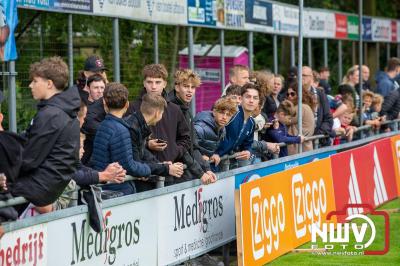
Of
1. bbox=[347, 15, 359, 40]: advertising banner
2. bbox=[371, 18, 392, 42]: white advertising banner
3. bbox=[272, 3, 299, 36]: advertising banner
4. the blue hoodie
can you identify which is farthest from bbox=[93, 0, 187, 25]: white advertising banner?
bbox=[371, 18, 392, 42]: white advertising banner

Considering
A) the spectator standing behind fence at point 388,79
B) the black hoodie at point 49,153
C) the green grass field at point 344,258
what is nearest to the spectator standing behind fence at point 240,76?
the green grass field at point 344,258

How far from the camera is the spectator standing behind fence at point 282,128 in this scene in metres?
15.1

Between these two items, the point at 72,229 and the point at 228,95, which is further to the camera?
the point at 228,95

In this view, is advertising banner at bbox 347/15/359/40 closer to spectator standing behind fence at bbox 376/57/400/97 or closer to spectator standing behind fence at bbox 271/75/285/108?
spectator standing behind fence at bbox 376/57/400/97

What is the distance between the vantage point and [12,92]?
11.5m

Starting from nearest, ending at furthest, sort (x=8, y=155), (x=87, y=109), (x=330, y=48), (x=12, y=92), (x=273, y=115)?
(x=8, y=155)
(x=87, y=109)
(x=12, y=92)
(x=273, y=115)
(x=330, y=48)

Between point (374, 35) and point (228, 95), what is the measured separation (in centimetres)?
1933

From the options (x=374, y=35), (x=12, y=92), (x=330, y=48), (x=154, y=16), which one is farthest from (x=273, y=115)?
(x=330, y=48)

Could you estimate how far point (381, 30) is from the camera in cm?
3275

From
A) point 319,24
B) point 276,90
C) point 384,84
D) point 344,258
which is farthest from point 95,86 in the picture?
point 319,24

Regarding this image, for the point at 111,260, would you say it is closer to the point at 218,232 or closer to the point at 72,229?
the point at 72,229

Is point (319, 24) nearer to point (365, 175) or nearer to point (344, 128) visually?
point (344, 128)

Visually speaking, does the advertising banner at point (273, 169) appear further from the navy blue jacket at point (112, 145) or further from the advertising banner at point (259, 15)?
the advertising banner at point (259, 15)

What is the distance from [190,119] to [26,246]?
153 inches
